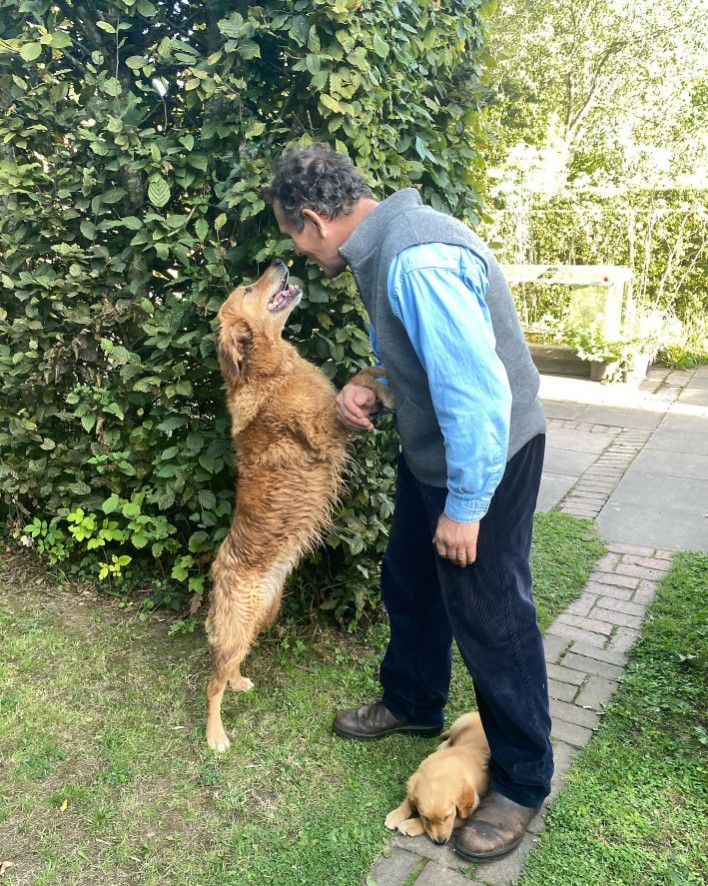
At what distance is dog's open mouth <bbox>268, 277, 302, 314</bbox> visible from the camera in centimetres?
313

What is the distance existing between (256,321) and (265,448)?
1.84 ft

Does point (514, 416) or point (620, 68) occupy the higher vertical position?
point (620, 68)

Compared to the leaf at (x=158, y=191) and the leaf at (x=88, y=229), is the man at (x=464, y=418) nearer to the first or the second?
the leaf at (x=158, y=191)

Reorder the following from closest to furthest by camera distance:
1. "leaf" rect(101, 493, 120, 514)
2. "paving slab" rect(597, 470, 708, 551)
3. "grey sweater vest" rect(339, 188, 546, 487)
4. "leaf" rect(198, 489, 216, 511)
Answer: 1. "grey sweater vest" rect(339, 188, 546, 487)
2. "leaf" rect(198, 489, 216, 511)
3. "leaf" rect(101, 493, 120, 514)
4. "paving slab" rect(597, 470, 708, 551)

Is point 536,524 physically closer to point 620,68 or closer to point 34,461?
point 34,461

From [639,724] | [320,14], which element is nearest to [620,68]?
[320,14]

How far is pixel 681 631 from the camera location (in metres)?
3.90

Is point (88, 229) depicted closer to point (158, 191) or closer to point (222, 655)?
point (158, 191)

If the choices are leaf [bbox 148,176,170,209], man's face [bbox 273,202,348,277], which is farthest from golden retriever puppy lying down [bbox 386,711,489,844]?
leaf [bbox 148,176,170,209]

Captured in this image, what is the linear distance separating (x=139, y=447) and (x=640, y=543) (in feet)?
11.7

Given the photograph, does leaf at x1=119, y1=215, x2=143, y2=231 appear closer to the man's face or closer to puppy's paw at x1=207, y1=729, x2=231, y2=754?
the man's face

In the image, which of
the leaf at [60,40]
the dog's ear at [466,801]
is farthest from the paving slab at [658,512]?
the leaf at [60,40]

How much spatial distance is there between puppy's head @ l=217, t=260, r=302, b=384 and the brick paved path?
2.03 meters

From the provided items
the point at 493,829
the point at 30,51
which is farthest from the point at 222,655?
the point at 30,51
